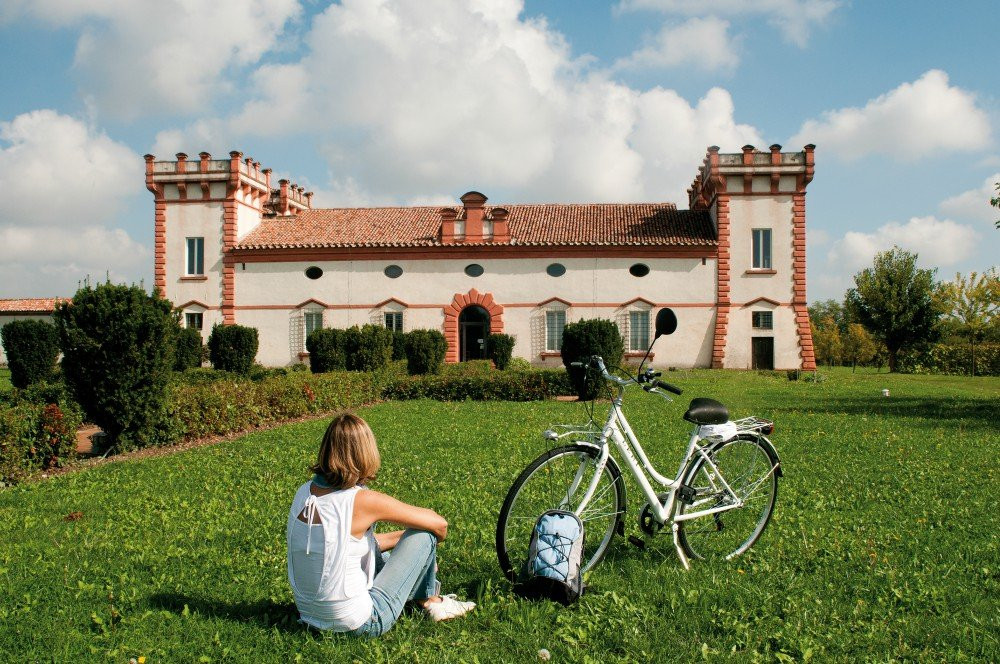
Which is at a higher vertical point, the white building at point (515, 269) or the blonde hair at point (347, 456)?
the white building at point (515, 269)

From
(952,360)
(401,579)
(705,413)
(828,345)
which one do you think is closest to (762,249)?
(828,345)

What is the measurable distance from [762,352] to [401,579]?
26396mm

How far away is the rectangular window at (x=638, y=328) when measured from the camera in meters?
28.3

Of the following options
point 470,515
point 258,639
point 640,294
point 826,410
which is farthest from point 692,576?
point 640,294

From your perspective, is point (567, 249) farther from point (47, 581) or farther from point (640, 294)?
point (47, 581)

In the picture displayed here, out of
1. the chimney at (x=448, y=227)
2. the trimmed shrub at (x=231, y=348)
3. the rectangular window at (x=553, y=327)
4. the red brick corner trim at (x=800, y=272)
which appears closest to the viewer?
the trimmed shrub at (x=231, y=348)

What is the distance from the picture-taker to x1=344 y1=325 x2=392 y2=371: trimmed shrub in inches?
737

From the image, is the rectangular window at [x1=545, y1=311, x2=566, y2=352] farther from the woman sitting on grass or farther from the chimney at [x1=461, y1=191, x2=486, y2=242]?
the woman sitting on grass

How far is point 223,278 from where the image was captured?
29.5 meters

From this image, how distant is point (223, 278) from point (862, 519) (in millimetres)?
27789

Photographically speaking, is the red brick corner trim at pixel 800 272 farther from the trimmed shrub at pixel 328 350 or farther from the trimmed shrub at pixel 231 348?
the trimmed shrub at pixel 231 348

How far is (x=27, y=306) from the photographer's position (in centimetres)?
3903

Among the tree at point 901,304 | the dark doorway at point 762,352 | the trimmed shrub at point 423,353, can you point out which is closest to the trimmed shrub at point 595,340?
the trimmed shrub at point 423,353

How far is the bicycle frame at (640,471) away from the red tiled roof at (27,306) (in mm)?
40512
